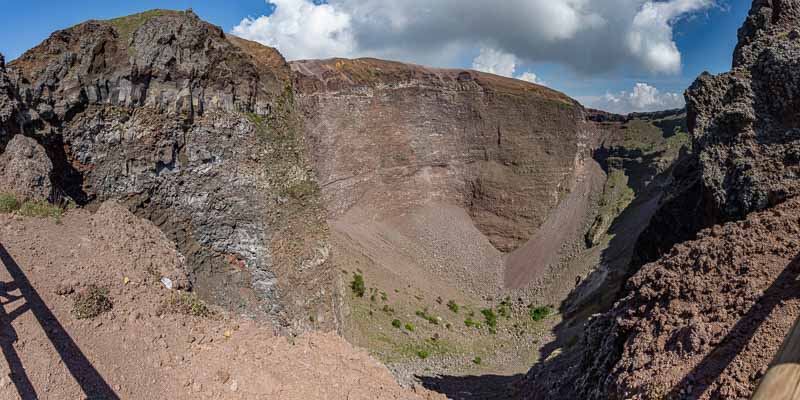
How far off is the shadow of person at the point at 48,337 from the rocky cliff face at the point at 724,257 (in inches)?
306

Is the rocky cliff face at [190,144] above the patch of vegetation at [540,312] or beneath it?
above

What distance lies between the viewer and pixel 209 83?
1404 centimetres

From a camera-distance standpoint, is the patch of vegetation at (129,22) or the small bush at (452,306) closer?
the patch of vegetation at (129,22)

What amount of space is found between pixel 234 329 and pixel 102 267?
2685 millimetres

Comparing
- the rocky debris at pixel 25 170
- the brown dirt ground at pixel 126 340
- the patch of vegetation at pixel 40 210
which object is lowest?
the brown dirt ground at pixel 126 340

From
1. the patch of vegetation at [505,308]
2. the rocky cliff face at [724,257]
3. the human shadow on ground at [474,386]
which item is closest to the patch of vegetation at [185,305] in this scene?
the rocky cliff face at [724,257]

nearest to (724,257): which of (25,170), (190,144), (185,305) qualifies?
(185,305)

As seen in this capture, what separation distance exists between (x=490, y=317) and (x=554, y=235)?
10977mm

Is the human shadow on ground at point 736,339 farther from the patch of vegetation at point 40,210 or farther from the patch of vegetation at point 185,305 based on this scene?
the patch of vegetation at point 40,210

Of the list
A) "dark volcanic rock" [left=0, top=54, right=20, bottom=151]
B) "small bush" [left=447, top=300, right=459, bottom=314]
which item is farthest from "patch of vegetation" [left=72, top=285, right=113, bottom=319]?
"small bush" [left=447, top=300, right=459, bottom=314]

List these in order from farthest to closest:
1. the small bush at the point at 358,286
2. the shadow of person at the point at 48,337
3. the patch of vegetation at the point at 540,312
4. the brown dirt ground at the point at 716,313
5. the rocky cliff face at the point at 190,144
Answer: the patch of vegetation at the point at 540,312
the small bush at the point at 358,286
the rocky cliff face at the point at 190,144
the shadow of person at the point at 48,337
the brown dirt ground at the point at 716,313

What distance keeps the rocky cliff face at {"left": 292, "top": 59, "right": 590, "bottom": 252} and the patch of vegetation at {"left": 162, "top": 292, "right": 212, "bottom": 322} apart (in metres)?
26.8

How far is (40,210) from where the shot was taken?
9836 millimetres

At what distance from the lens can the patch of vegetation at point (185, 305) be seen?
9281mm
